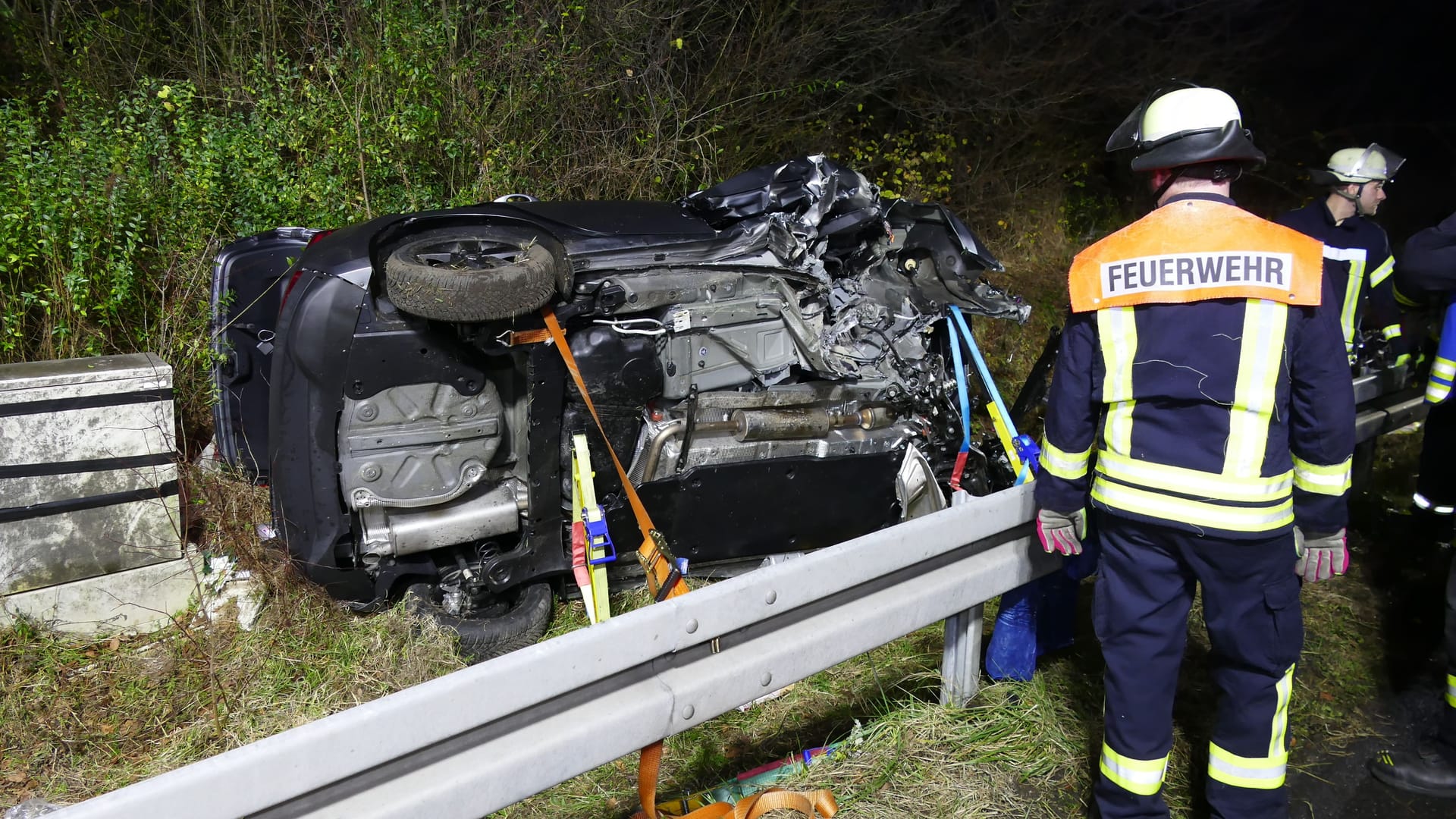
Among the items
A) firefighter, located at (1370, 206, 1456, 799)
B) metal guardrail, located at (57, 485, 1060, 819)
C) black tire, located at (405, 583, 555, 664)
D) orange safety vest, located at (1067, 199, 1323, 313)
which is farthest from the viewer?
black tire, located at (405, 583, 555, 664)

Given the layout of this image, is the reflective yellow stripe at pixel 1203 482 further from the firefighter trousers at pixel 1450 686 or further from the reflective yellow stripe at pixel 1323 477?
the firefighter trousers at pixel 1450 686

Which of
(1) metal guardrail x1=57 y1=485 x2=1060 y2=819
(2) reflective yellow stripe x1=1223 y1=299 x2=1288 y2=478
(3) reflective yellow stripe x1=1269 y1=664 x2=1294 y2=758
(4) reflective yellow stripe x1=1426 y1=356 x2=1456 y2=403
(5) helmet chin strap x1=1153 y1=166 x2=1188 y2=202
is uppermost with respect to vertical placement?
(5) helmet chin strap x1=1153 y1=166 x2=1188 y2=202

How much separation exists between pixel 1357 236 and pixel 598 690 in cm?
465

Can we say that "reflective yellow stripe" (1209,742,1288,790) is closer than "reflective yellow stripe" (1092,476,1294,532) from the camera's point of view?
No

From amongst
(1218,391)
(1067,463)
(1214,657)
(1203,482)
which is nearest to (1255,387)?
(1218,391)

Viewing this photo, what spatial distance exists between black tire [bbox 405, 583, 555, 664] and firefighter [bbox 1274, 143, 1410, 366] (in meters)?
3.96

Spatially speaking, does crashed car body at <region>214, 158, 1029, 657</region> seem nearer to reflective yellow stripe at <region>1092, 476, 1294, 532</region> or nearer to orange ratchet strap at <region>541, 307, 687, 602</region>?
orange ratchet strap at <region>541, 307, 687, 602</region>

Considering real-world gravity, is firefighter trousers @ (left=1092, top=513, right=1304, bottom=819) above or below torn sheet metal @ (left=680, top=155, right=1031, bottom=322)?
below

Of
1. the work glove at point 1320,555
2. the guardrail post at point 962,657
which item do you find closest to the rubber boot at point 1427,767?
the work glove at point 1320,555

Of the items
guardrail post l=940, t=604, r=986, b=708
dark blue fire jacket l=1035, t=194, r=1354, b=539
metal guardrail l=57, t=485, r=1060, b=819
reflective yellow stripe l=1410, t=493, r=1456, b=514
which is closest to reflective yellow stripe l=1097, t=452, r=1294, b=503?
dark blue fire jacket l=1035, t=194, r=1354, b=539

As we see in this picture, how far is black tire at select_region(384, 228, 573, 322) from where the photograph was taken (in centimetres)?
306

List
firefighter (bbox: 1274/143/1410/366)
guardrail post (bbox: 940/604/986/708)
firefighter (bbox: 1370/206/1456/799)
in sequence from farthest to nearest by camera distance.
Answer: firefighter (bbox: 1274/143/1410/366), firefighter (bbox: 1370/206/1456/799), guardrail post (bbox: 940/604/986/708)

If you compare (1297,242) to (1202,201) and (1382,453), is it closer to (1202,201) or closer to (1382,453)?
(1202,201)

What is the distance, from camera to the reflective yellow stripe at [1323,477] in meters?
2.43
